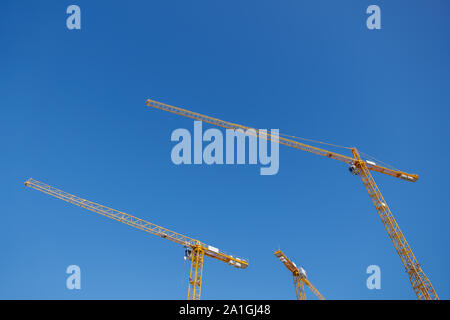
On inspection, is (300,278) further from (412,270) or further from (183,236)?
(183,236)

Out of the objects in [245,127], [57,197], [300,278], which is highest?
[245,127]

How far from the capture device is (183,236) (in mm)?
58438

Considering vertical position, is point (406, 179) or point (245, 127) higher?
point (245, 127)

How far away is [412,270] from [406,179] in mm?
16377

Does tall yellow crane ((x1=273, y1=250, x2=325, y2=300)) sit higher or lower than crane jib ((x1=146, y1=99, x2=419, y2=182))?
lower

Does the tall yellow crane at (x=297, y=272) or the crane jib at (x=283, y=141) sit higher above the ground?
the crane jib at (x=283, y=141)
